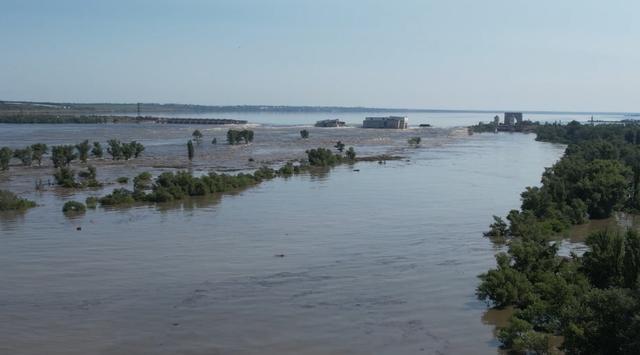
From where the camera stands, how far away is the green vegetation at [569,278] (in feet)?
32.7

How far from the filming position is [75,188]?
1283 inches

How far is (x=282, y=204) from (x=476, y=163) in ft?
81.4

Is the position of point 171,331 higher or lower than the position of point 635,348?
lower

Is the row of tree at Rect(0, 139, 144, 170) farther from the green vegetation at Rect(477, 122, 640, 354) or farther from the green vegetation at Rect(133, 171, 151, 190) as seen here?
the green vegetation at Rect(477, 122, 640, 354)

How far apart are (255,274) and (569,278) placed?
23.2 ft

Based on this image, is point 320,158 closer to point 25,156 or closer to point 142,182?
point 142,182

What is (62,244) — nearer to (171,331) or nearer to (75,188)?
(171,331)

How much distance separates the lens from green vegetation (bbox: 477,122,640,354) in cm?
995

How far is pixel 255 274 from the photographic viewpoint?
665 inches

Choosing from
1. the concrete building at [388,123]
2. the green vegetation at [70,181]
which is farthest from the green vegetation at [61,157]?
the concrete building at [388,123]

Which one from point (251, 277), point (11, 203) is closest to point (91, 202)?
point (11, 203)

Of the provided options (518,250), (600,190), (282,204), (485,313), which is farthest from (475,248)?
(282,204)

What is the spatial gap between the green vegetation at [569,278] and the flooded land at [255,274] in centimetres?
73

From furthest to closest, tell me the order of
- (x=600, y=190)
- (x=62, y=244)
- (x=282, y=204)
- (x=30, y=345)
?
(x=282, y=204), (x=600, y=190), (x=62, y=244), (x=30, y=345)
